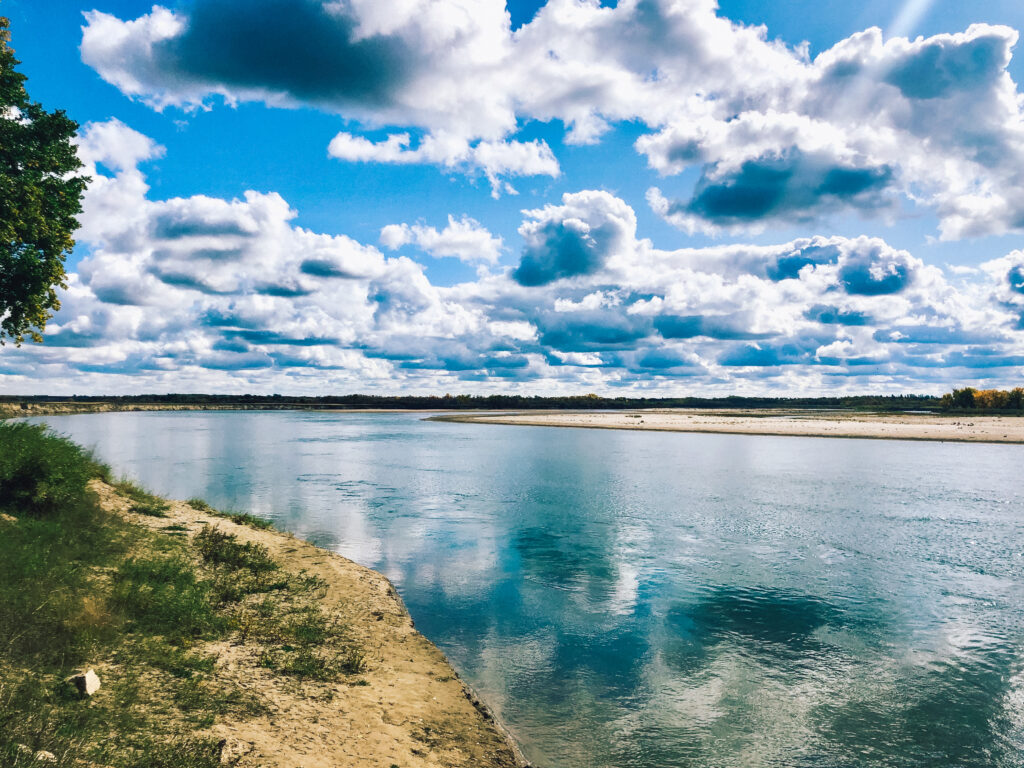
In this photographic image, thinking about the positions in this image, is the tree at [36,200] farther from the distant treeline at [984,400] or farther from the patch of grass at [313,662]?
the distant treeline at [984,400]

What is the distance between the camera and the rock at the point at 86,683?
319 inches

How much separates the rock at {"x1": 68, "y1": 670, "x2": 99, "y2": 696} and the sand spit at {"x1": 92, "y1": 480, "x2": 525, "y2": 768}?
1833mm

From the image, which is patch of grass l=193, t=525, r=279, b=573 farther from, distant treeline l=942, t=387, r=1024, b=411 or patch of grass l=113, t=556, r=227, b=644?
distant treeline l=942, t=387, r=1024, b=411

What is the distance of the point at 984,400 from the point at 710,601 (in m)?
194

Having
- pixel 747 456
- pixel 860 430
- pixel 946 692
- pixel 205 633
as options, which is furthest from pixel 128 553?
pixel 860 430

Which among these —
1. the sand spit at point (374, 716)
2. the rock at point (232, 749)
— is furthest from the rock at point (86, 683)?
the rock at point (232, 749)

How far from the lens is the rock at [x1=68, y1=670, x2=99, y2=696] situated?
8.10 meters

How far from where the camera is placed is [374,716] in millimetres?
9680

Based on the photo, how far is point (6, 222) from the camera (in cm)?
1859

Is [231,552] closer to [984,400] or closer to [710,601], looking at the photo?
[710,601]

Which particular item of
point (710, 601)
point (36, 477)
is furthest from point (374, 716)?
point (36, 477)

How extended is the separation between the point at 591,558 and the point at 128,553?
14850 millimetres

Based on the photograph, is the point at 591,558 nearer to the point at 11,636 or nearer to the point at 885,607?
the point at 885,607

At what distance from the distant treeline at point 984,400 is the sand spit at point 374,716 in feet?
635
